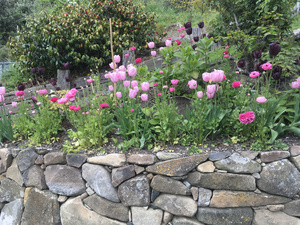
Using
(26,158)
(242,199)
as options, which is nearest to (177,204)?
(242,199)

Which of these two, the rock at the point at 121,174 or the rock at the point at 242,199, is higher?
the rock at the point at 121,174

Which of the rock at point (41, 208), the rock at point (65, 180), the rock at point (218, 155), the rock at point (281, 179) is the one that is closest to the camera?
the rock at point (281, 179)

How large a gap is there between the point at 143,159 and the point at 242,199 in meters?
0.94

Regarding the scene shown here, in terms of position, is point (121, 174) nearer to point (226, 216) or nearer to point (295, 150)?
point (226, 216)

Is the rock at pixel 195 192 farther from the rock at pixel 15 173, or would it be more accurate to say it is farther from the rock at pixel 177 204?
the rock at pixel 15 173

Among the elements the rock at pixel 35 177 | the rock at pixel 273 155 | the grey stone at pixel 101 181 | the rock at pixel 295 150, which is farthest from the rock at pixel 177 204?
the rock at pixel 35 177

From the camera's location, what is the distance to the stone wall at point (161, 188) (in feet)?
6.95

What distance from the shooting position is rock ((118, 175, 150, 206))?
2.30 m

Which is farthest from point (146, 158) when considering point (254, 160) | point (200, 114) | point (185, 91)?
point (185, 91)

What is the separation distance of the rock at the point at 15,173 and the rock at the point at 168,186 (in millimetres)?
1622

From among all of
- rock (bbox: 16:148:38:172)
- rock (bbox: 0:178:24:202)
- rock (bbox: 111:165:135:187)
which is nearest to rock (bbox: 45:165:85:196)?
rock (bbox: 16:148:38:172)

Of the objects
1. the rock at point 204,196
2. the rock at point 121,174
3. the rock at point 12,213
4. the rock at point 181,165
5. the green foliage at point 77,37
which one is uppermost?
the green foliage at point 77,37

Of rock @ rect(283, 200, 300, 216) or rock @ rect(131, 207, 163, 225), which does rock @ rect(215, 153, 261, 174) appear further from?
rock @ rect(131, 207, 163, 225)

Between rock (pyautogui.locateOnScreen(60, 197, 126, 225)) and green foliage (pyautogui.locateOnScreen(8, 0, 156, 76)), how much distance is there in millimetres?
2534
